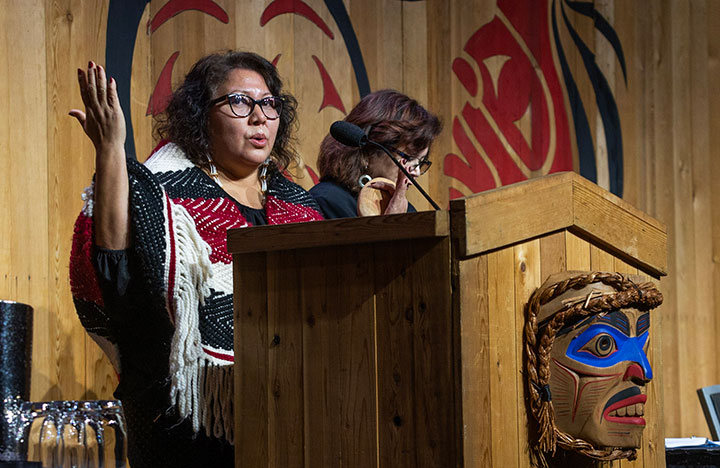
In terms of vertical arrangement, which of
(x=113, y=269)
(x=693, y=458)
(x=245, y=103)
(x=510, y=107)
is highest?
(x=510, y=107)

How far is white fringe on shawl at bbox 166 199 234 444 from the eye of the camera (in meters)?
1.86

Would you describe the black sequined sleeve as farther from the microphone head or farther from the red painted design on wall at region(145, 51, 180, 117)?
the red painted design on wall at region(145, 51, 180, 117)

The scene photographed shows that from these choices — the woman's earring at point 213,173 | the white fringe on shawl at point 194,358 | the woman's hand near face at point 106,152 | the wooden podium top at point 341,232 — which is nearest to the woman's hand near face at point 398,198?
the woman's earring at point 213,173

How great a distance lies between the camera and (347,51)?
139 inches

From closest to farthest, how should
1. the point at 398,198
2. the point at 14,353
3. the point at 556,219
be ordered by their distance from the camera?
the point at 556,219 < the point at 14,353 < the point at 398,198

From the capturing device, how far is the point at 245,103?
2311 mm

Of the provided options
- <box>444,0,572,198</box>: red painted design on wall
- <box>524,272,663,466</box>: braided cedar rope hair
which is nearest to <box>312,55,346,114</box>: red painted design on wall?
<box>444,0,572,198</box>: red painted design on wall

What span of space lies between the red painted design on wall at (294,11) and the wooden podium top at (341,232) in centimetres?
184

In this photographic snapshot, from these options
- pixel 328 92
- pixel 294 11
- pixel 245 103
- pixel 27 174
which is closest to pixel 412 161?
pixel 245 103

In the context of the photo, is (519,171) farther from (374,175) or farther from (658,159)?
(374,175)

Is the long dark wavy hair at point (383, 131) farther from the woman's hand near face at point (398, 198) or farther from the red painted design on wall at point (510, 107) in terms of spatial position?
the red painted design on wall at point (510, 107)

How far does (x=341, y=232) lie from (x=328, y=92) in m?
2.08

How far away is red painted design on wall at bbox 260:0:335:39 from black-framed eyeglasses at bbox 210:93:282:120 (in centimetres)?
103

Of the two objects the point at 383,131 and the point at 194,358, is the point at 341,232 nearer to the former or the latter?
the point at 194,358
